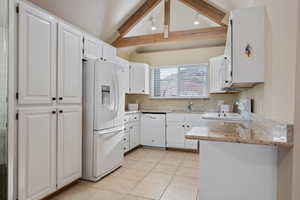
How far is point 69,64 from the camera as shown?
2.22 meters

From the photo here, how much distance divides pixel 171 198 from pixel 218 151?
42.7 inches

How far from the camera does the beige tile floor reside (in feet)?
7.02

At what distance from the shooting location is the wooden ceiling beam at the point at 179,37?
3.57 metres

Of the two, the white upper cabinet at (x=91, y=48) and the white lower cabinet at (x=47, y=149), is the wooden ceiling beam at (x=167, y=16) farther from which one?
the white lower cabinet at (x=47, y=149)

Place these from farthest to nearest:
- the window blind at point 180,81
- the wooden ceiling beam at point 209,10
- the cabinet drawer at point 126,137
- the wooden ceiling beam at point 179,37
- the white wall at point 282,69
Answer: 1. the window blind at point 180,81
2. the cabinet drawer at point 126,137
3. the wooden ceiling beam at point 179,37
4. the wooden ceiling beam at point 209,10
5. the white wall at point 282,69

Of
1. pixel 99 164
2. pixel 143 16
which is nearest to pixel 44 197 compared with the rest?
pixel 99 164

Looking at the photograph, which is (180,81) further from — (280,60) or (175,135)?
(280,60)

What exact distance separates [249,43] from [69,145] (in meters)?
2.39

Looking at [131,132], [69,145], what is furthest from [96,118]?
[131,132]

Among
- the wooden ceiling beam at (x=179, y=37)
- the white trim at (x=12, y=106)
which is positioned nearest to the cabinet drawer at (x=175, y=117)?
the wooden ceiling beam at (x=179, y=37)

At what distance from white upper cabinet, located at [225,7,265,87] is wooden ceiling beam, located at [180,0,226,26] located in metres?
1.85

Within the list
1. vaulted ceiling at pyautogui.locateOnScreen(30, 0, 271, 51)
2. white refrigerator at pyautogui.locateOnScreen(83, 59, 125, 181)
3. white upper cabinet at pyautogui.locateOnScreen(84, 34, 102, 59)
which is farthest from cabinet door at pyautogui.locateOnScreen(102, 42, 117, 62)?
vaulted ceiling at pyautogui.locateOnScreen(30, 0, 271, 51)

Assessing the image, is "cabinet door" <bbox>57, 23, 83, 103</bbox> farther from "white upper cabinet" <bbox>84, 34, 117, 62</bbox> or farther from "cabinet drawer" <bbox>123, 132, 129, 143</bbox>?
"cabinet drawer" <bbox>123, 132, 129, 143</bbox>

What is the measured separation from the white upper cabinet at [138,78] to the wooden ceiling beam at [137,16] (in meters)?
0.89
